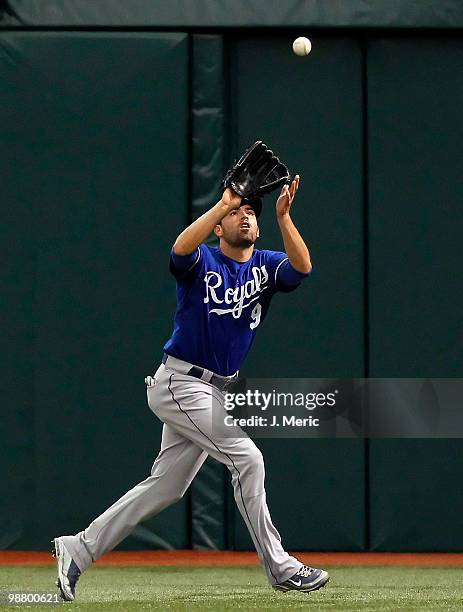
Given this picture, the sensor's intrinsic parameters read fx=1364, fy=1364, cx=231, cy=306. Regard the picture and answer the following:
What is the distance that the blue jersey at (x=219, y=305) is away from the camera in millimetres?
5922

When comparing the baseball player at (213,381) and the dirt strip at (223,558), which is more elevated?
the baseball player at (213,381)

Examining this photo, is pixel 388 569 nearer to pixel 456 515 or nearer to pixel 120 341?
pixel 456 515

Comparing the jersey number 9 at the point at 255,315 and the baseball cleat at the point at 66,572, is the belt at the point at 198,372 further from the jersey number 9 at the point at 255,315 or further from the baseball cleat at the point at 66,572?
the baseball cleat at the point at 66,572

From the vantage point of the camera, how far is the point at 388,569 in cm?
795

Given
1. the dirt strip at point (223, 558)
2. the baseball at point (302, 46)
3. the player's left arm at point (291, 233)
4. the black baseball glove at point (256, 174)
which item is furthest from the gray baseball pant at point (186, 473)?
the baseball at point (302, 46)

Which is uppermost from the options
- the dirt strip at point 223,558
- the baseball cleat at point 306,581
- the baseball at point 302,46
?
the baseball at point 302,46

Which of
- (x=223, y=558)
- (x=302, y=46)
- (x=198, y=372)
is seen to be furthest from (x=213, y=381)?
(x=302, y=46)

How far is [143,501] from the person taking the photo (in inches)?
234

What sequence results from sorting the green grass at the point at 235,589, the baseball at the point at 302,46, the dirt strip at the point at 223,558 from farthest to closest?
1. the baseball at the point at 302,46
2. the dirt strip at the point at 223,558
3. the green grass at the point at 235,589

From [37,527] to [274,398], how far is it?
1.75 meters

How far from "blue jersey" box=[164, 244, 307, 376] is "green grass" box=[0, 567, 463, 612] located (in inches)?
40.7

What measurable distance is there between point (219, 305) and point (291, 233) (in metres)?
0.44

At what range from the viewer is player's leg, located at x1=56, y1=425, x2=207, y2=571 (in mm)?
5891

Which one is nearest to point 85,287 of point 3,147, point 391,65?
point 3,147
